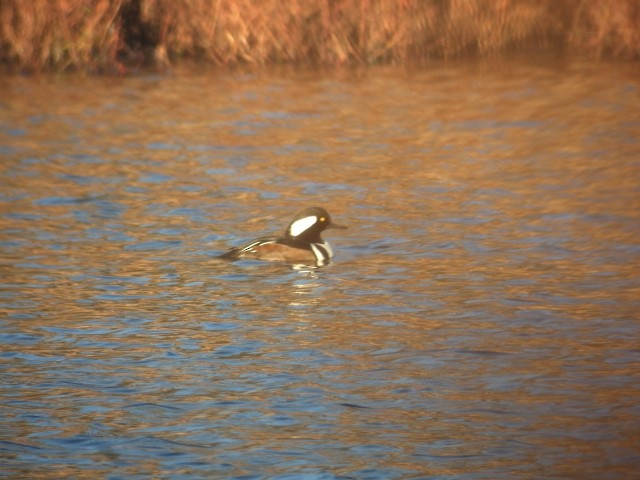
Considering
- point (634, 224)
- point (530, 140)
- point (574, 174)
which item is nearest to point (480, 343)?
point (634, 224)

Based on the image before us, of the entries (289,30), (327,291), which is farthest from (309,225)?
(289,30)

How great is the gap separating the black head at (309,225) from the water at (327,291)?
0.96 ft

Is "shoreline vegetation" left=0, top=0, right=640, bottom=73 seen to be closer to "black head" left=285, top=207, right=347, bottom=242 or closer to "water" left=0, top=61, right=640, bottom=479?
"water" left=0, top=61, right=640, bottom=479

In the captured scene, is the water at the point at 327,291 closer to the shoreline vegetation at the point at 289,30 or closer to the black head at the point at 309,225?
the black head at the point at 309,225

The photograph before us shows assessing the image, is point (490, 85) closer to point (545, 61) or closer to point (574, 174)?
point (545, 61)

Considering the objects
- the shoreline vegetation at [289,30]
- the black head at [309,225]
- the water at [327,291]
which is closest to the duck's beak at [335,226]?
the black head at [309,225]

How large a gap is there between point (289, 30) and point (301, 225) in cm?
1077

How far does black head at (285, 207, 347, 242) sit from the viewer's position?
1116 cm

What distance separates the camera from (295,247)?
11.0m

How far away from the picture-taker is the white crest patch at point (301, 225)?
11160 millimetres

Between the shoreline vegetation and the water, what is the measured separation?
7.51 ft

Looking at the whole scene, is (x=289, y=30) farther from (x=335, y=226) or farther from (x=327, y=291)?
(x=327, y=291)

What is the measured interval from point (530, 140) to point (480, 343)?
319 inches

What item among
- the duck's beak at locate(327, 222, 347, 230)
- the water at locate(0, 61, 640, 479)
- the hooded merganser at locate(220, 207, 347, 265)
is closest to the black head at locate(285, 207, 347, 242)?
the hooded merganser at locate(220, 207, 347, 265)
